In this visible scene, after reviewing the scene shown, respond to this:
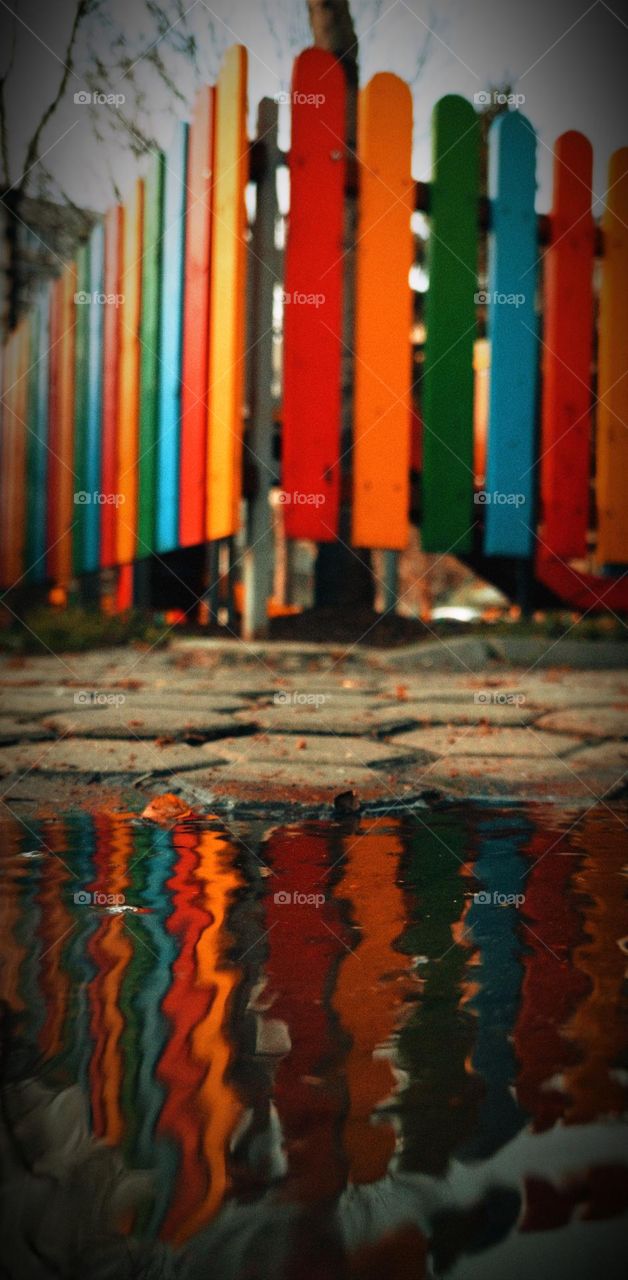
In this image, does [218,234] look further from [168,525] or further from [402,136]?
[168,525]

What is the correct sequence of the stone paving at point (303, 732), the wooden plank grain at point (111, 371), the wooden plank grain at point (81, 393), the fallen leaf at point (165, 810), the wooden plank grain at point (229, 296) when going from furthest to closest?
the wooden plank grain at point (81, 393), the wooden plank grain at point (111, 371), the wooden plank grain at point (229, 296), the stone paving at point (303, 732), the fallen leaf at point (165, 810)

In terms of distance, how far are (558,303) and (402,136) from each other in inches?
46.0

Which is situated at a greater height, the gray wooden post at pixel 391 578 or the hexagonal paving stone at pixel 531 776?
the gray wooden post at pixel 391 578

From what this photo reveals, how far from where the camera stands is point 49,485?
7523 mm

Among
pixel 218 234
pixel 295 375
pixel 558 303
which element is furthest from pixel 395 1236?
pixel 558 303

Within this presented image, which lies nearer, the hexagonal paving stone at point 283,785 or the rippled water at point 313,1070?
the rippled water at point 313,1070

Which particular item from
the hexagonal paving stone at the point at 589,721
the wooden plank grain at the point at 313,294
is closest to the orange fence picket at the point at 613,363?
the wooden plank grain at the point at 313,294

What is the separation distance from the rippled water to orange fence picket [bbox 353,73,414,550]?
3.42 metres

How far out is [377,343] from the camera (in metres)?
4.85

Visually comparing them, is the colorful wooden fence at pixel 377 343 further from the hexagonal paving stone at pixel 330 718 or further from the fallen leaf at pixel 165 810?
the fallen leaf at pixel 165 810

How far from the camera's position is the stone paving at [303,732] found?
7.43 ft

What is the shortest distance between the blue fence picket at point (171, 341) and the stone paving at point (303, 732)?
3.58 ft

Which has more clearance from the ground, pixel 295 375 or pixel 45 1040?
pixel 295 375

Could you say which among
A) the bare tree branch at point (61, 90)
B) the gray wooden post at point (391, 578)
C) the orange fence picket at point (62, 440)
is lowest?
the gray wooden post at point (391, 578)
